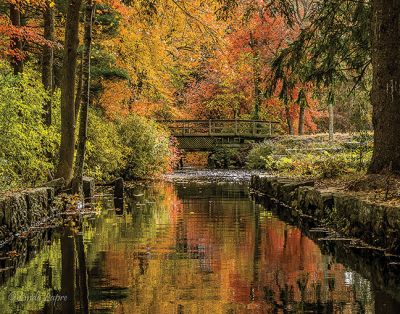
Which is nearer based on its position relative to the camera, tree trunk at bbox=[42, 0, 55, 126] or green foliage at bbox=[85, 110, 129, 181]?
tree trunk at bbox=[42, 0, 55, 126]

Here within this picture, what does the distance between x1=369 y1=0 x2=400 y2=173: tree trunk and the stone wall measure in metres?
6.26

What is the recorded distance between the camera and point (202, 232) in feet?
39.8

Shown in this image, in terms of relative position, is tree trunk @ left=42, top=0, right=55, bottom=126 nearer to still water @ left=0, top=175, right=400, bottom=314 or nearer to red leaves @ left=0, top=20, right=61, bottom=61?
red leaves @ left=0, top=20, right=61, bottom=61

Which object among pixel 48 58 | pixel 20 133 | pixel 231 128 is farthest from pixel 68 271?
pixel 231 128

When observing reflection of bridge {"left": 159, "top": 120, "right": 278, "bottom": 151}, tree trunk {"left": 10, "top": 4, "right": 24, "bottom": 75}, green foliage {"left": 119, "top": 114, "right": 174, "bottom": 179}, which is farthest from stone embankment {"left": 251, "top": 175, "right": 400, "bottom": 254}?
reflection of bridge {"left": 159, "top": 120, "right": 278, "bottom": 151}

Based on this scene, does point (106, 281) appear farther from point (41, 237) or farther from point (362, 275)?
point (41, 237)

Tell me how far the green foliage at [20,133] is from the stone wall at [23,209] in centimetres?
79

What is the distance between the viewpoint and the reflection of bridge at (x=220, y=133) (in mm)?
51344

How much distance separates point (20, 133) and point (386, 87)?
8011 millimetres

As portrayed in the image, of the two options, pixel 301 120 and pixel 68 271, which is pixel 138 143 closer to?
pixel 301 120

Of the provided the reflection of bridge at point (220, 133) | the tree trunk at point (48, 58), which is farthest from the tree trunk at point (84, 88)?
the reflection of bridge at point (220, 133)

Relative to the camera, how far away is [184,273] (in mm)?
8062

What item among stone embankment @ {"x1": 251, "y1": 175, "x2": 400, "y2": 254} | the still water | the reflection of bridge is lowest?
the still water

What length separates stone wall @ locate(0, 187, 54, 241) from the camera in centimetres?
1102
